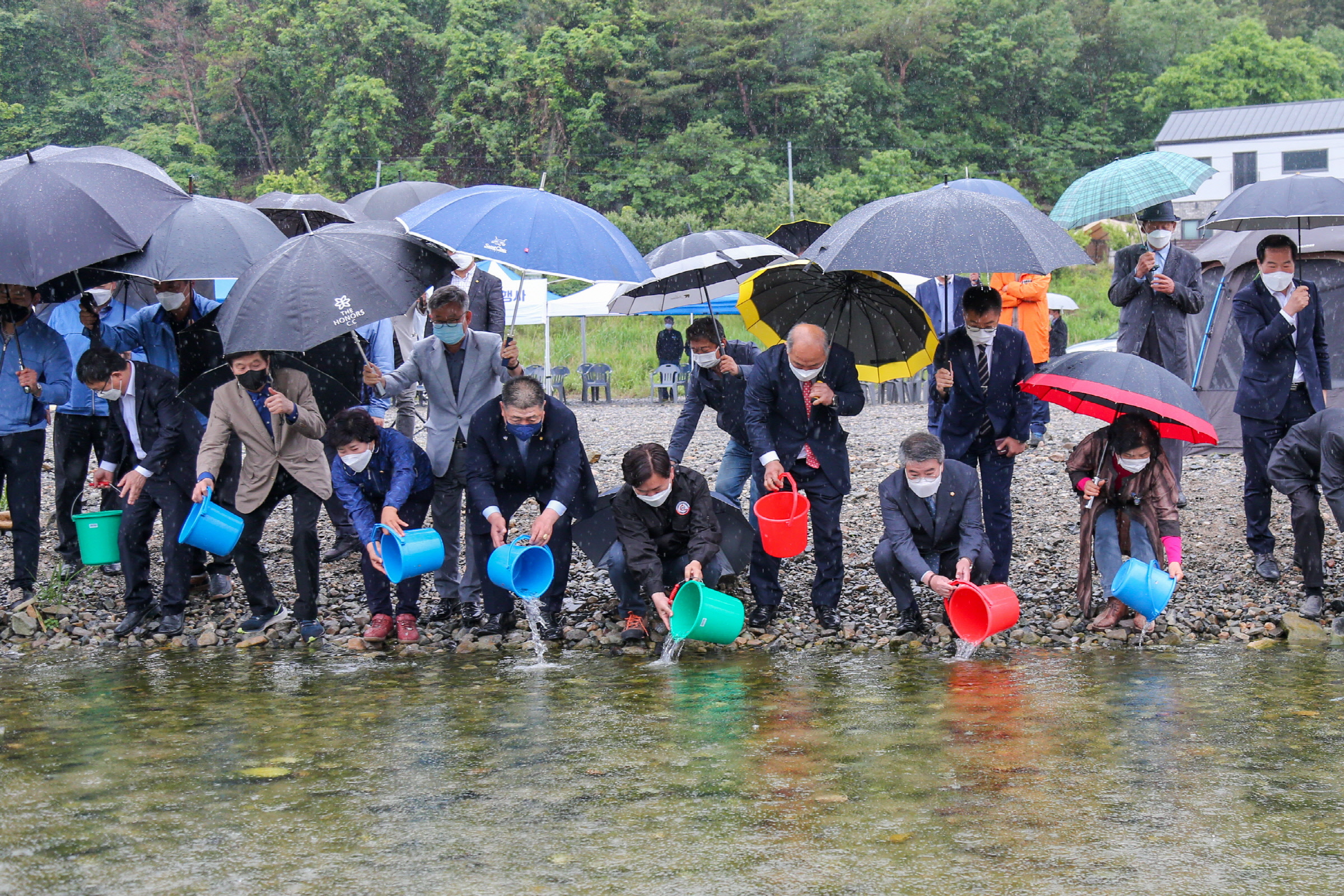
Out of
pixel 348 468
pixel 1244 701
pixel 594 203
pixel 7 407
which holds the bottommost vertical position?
pixel 1244 701

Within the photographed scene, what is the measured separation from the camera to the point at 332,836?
389 cm

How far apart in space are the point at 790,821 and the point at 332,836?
57.2 inches

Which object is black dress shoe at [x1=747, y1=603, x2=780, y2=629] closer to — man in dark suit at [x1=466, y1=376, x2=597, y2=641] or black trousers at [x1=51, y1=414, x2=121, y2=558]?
man in dark suit at [x1=466, y1=376, x2=597, y2=641]

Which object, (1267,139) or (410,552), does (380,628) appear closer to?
(410,552)

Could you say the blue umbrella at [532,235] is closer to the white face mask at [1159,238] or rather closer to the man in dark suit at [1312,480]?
the white face mask at [1159,238]

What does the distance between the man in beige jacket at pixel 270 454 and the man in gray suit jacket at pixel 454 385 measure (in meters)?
0.46

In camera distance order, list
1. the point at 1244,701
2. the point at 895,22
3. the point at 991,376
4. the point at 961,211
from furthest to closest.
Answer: the point at 895,22 → the point at 991,376 → the point at 961,211 → the point at 1244,701

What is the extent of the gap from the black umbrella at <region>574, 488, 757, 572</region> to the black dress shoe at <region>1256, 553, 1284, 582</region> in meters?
3.04

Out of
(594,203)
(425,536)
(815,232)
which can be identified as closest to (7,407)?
(425,536)

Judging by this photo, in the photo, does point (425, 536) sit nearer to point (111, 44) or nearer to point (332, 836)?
point (332, 836)

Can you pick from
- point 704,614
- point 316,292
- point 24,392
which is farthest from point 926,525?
point 24,392

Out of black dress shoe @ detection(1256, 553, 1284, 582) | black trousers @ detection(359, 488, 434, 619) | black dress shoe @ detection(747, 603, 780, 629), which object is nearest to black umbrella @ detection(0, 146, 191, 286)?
black trousers @ detection(359, 488, 434, 619)

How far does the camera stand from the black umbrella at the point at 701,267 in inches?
310

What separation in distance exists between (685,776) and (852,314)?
3922mm
